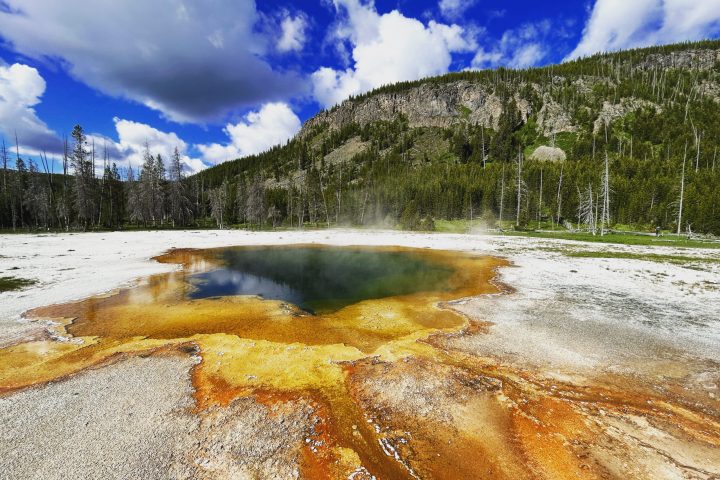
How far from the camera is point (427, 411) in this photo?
20.3 feet

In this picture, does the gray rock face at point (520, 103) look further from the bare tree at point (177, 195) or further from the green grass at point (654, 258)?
the bare tree at point (177, 195)

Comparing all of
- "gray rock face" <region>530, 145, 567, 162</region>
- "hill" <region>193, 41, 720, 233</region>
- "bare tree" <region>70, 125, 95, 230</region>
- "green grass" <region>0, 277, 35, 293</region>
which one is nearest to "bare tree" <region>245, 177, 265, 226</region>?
"hill" <region>193, 41, 720, 233</region>

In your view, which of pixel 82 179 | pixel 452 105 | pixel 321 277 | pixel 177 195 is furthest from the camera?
pixel 452 105

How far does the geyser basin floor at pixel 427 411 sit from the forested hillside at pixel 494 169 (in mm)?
57184

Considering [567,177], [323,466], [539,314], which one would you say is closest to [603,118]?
[567,177]

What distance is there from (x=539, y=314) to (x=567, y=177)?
300ft

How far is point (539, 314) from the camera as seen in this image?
12.1 m

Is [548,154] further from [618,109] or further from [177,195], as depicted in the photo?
[177,195]

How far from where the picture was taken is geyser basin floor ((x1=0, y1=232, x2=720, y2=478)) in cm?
484

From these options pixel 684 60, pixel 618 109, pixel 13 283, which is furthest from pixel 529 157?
pixel 13 283

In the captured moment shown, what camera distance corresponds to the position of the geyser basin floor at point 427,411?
15.9ft

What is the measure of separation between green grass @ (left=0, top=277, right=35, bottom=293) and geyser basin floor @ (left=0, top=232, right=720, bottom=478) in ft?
30.3

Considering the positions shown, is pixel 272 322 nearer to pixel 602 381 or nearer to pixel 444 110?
pixel 602 381

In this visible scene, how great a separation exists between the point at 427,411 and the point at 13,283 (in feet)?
70.1
